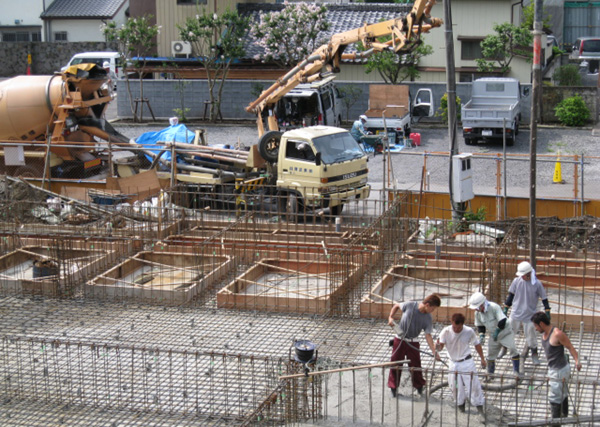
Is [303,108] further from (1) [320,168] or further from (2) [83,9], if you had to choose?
(2) [83,9]

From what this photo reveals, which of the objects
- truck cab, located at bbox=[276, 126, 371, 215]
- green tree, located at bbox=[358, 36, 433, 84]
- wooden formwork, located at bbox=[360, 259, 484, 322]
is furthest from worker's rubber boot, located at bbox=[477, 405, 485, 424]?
green tree, located at bbox=[358, 36, 433, 84]

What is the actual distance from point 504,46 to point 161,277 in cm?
1920

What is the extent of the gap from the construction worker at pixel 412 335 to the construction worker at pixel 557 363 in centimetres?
127

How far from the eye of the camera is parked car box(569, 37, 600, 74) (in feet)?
129

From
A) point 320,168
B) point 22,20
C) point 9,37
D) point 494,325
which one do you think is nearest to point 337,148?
point 320,168

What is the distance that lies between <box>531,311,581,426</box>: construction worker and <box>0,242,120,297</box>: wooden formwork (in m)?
7.98

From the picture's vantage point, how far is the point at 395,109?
2809 cm

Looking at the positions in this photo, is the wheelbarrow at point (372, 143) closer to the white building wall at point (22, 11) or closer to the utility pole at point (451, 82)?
the utility pole at point (451, 82)

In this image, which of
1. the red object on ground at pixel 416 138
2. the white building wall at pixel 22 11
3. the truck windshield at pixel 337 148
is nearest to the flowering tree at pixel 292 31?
the red object on ground at pixel 416 138

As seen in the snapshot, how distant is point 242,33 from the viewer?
1246 inches

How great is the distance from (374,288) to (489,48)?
746 inches

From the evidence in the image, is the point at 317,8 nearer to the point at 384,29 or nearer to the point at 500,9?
the point at 500,9

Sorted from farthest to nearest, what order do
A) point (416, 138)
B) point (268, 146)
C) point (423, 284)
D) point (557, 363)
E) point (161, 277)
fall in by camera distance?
point (416, 138) < point (268, 146) < point (161, 277) < point (423, 284) < point (557, 363)

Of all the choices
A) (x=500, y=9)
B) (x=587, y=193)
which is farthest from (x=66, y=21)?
(x=587, y=193)
